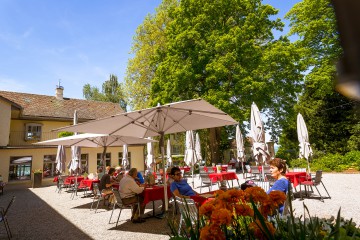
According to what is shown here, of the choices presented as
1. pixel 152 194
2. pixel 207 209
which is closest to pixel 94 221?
pixel 152 194

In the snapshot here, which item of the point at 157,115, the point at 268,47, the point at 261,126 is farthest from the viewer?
the point at 268,47

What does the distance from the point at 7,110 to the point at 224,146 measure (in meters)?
23.0

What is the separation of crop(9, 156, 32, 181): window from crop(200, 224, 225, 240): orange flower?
2369cm

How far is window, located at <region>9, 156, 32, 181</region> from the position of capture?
20328 millimetres

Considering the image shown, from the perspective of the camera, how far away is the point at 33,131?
23312 millimetres

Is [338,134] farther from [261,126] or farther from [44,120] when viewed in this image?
[44,120]

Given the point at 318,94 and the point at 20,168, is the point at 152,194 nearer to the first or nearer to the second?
the point at 20,168

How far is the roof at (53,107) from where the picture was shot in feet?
80.1

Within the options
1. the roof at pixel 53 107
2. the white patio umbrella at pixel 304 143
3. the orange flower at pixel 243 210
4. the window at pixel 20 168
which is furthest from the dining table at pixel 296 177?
the roof at pixel 53 107

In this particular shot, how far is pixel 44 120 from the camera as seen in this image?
24156 mm

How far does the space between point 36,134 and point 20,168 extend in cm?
375

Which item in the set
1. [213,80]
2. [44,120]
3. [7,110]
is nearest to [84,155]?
[44,120]

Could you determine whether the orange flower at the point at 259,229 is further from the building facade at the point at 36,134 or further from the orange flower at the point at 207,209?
the building facade at the point at 36,134

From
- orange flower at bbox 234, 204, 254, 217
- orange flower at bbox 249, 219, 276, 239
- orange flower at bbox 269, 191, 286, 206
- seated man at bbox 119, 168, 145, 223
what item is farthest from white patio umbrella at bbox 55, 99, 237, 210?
orange flower at bbox 249, 219, 276, 239
